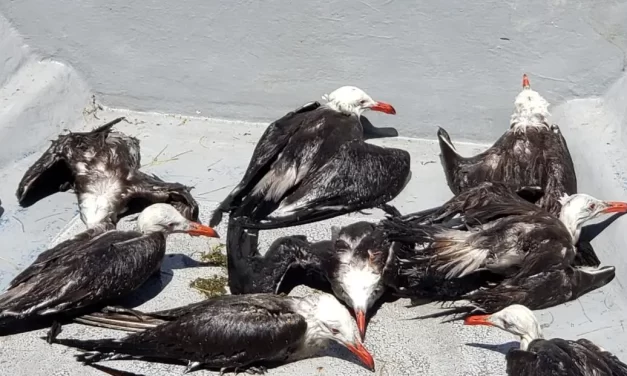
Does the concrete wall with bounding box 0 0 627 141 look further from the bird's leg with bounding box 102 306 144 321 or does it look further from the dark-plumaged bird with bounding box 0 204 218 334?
the bird's leg with bounding box 102 306 144 321

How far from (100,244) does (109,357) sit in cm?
84

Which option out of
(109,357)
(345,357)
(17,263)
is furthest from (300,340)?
(17,263)

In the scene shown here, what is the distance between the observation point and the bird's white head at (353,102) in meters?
8.41

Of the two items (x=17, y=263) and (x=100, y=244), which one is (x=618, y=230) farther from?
(x=17, y=263)

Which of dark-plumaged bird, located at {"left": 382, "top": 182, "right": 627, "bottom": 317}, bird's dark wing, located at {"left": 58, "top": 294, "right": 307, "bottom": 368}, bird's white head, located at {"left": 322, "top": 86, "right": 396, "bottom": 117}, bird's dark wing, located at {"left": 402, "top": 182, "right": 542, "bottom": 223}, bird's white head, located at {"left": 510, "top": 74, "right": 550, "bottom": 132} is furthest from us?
bird's white head, located at {"left": 322, "top": 86, "right": 396, "bottom": 117}

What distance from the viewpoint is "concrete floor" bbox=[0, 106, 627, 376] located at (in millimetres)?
6434

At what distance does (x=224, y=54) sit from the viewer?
8.77 meters

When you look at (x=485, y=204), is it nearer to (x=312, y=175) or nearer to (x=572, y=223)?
(x=572, y=223)

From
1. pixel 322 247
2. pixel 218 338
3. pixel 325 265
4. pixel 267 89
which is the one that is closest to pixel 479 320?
pixel 325 265

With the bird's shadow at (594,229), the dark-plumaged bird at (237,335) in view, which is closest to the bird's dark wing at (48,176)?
the dark-plumaged bird at (237,335)

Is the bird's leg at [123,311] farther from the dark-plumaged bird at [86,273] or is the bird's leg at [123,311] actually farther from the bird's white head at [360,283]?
the bird's white head at [360,283]

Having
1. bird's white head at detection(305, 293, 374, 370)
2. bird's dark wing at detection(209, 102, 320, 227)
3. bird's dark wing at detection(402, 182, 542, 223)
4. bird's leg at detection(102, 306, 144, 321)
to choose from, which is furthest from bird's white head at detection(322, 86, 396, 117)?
bird's leg at detection(102, 306, 144, 321)

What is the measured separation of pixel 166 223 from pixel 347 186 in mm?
1335

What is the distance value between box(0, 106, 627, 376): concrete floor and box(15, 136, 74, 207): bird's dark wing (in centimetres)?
8
